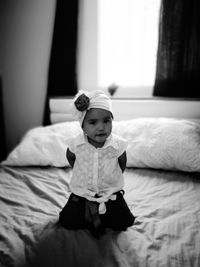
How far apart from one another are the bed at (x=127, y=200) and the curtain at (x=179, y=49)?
562 mm

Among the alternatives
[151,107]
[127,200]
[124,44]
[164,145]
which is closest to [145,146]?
[164,145]

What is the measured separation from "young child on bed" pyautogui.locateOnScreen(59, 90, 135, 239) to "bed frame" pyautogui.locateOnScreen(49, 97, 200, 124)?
1.10 meters

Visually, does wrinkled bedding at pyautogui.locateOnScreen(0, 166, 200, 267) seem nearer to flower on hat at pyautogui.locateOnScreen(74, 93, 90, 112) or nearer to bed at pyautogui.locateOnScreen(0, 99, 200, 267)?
bed at pyautogui.locateOnScreen(0, 99, 200, 267)

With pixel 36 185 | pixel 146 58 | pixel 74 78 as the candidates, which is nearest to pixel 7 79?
pixel 74 78

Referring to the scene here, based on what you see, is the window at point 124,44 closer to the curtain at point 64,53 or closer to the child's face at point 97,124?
the curtain at point 64,53

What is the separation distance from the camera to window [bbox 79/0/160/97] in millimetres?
2460

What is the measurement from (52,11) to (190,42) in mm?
1518

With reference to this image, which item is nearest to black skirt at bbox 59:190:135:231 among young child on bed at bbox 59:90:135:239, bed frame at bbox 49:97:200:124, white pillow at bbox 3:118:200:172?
young child on bed at bbox 59:90:135:239

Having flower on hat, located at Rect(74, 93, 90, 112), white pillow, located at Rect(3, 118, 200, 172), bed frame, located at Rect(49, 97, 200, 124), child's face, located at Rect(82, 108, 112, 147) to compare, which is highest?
flower on hat, located at Rect(74, 93, 90, 112)

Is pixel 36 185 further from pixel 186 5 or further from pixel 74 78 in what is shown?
pixel 186 5

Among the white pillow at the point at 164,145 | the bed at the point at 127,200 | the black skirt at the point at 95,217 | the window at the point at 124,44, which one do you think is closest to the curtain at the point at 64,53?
the window at the point at 124,44

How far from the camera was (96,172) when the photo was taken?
116 cm

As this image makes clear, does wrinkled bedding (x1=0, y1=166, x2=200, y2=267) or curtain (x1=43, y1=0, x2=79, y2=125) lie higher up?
curtain (x1=43, y1=0, x2=79, y2=125)

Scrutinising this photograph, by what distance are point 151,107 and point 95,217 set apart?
4.76ft
